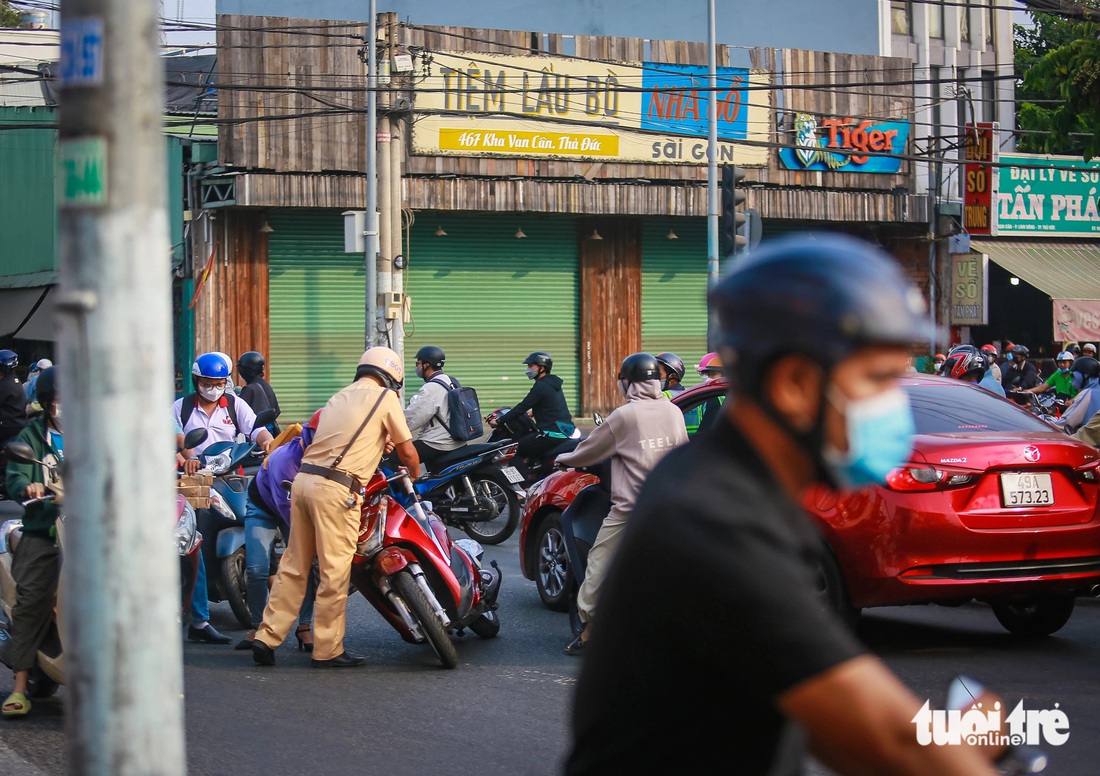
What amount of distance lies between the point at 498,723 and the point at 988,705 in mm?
4156

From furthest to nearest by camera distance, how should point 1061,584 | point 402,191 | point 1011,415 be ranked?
point 402,191
point 1011,415
point 1061,584

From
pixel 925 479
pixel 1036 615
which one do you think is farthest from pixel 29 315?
pixel 925 479

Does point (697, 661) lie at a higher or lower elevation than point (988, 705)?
higher

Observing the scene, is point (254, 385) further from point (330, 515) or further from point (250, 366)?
point (330, 515)

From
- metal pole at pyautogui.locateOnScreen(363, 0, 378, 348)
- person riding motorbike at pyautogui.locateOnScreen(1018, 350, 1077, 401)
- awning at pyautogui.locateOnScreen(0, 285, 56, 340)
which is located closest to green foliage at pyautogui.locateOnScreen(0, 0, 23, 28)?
awning at pyautogui.locateOnScreen(0, 285, 56, 340)

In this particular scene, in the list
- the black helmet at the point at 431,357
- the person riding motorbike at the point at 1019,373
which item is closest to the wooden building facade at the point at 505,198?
the person riding motorbike at the point at 1019,373

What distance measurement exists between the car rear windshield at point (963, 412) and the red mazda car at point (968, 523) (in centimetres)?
2

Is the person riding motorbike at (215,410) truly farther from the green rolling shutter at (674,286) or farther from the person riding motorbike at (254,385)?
the green rolling shutter at (674,286)

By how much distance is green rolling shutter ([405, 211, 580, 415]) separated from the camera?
86.4 feet

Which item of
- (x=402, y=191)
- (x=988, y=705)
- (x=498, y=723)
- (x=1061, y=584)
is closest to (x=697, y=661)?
(x=988, y=705)

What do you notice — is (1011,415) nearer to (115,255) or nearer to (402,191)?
(115,255)

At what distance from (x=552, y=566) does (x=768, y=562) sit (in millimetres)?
7847

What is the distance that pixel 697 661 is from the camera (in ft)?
6.05

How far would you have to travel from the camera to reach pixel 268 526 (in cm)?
830
